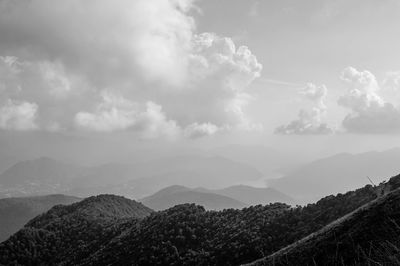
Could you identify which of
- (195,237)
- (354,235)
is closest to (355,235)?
(354,235)

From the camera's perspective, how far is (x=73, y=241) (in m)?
193

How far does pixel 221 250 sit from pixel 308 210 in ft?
104

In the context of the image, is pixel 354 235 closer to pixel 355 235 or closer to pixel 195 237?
pixel 355 235

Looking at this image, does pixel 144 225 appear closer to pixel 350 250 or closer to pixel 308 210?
pixel 308 210

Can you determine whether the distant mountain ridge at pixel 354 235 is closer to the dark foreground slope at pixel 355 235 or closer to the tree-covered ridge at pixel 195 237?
the dark foreground slope at pixel 355 235

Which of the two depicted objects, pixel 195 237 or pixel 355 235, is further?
pixel 195 237

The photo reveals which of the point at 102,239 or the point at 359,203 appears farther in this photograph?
the point at 102,239

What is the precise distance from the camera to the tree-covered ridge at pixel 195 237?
9900 cm

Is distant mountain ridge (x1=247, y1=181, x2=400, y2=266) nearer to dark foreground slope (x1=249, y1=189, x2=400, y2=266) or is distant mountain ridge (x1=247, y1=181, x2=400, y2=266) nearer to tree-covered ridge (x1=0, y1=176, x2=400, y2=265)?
dark foreground slope (x1=249, y1=189, x2=400, y2=266)

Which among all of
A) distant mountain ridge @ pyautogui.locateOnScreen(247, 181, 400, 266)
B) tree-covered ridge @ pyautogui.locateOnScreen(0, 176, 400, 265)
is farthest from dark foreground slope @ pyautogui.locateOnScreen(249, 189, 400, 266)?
tree-covered ridge @ pyautogui.locateOnScreen(0, 176, 400, 265)

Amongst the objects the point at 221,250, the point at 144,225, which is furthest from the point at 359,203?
the point at 144,225

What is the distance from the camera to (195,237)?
451ft

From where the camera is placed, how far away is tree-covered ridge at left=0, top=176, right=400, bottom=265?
9900cm

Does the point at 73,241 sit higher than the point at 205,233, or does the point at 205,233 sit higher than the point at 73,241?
the point at 73,241
